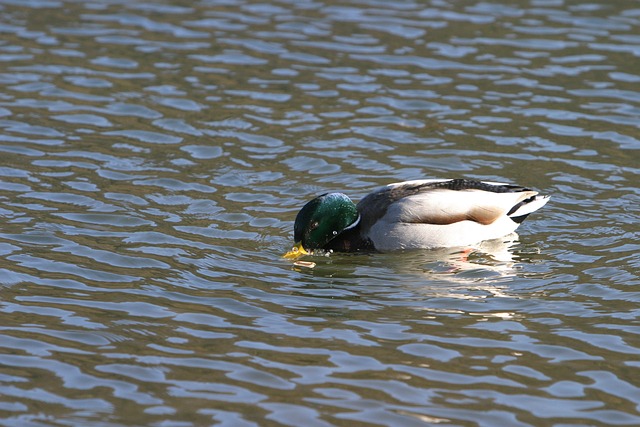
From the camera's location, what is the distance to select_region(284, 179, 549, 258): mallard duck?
33.1 ft

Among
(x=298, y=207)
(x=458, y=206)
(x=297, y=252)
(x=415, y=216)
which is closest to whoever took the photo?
(x=297, y=252)

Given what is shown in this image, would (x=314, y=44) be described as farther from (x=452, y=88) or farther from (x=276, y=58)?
(x=452, y=88)

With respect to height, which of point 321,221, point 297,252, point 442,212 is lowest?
point 297,252

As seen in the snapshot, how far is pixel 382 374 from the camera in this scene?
721cm

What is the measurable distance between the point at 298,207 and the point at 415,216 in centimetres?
148

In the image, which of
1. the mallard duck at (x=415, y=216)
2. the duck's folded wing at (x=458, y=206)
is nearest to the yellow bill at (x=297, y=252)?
the mallard duck at (x=415, y=216)

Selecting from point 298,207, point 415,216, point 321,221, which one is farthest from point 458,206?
point 298,207

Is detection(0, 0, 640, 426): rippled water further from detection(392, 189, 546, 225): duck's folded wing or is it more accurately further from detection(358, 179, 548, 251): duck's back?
detection(392, 189, 546, 225): duck's folded wing

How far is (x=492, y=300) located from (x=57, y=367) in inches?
127

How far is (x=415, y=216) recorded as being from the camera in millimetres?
10047

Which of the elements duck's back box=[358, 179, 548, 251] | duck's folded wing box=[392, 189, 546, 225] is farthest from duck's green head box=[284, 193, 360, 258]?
duck's folded wing box=[392, 189, 546, 225]

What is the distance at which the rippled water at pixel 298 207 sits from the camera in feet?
23.1

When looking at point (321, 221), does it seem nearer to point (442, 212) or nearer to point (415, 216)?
point (415, 216)

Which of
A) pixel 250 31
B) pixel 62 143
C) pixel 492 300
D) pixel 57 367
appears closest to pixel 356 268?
pixel 492 300
